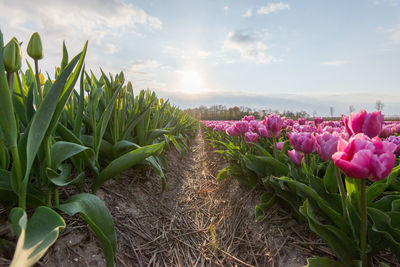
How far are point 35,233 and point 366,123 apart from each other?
1232 mm

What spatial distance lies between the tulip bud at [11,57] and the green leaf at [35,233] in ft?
1.64

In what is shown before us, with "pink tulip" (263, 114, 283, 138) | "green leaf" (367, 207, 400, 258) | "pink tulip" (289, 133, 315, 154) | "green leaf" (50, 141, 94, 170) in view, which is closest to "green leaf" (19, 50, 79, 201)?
"green leaf" (50, 141, 94, 170)

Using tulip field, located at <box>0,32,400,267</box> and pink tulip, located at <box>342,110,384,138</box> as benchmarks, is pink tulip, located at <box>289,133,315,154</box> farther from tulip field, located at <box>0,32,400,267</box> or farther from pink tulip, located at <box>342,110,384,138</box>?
pink tulip, located at <box>342,110,384,138</box>

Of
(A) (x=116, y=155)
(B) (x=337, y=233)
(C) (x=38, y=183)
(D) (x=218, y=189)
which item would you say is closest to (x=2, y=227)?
Result: (C) (x=38, y=183)

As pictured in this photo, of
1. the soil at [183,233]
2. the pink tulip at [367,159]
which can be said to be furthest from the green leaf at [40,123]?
the pink tulip at [367,159]

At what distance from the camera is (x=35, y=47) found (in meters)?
1.04

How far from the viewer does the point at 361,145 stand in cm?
68

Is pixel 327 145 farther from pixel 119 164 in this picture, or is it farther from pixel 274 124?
pixel 119 164

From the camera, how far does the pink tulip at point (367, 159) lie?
2.15ft

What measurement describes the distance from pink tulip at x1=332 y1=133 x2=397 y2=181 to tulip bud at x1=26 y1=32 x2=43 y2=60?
51.1 inches

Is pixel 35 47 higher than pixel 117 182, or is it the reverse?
pixel 35 47

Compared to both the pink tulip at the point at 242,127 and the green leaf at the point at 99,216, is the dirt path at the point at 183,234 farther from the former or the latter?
the pink tulip at the point at 242,127

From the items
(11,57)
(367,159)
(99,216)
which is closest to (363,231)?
(367,159)

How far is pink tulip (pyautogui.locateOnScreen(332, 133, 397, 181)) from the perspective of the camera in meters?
0.66
